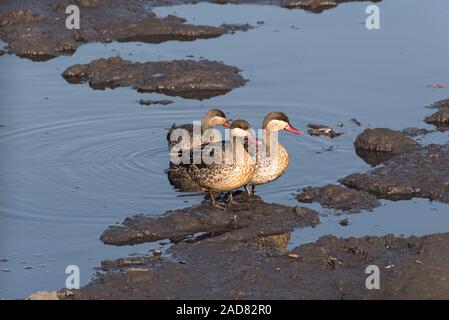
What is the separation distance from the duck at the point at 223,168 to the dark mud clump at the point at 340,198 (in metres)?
0.74

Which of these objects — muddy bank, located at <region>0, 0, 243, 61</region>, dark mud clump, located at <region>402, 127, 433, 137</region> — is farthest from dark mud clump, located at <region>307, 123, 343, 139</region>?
muddy bank, located at <region>0, 0, 243, 61</region>

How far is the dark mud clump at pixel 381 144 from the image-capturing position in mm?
14070

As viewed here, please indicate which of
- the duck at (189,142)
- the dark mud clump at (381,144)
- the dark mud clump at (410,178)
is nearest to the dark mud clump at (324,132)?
the dark mud clump at (381,144)

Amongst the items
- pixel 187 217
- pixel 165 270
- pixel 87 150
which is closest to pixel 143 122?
pixel 87 150

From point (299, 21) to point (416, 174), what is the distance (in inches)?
316

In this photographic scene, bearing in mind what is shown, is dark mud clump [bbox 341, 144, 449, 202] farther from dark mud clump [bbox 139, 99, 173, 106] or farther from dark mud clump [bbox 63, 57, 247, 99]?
dark mud clump [bbox 63, 57, 247, 99]

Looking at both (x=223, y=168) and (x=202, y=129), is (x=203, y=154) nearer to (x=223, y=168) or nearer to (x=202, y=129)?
(x=223, y=168)

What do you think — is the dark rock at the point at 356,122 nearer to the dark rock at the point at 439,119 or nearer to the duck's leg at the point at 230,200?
the dark rock at the point at 439,119

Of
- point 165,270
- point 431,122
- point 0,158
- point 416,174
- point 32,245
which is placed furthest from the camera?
point 431,122

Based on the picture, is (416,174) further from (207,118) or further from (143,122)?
(143,122)

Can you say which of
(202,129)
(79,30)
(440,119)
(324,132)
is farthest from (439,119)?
(79,30)

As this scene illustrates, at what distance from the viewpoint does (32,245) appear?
11180mm

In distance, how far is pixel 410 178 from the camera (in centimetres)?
1292

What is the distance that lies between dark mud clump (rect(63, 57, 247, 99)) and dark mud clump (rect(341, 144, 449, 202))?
4.07m
